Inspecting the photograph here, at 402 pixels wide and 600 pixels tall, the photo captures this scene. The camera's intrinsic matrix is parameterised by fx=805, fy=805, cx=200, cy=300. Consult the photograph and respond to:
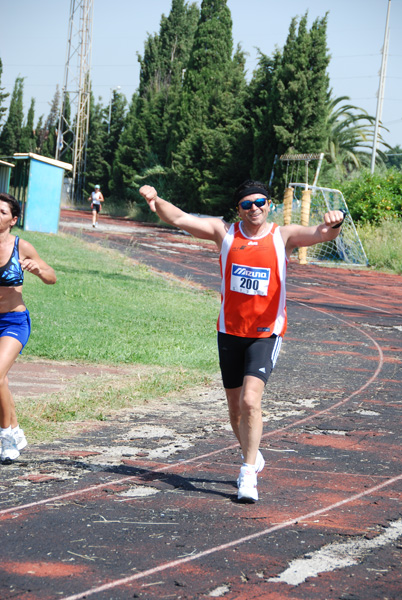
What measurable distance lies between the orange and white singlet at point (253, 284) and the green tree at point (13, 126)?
265ft

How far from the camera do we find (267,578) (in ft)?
12.6

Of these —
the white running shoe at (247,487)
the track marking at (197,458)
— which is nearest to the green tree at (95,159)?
the track marking at (197,458)

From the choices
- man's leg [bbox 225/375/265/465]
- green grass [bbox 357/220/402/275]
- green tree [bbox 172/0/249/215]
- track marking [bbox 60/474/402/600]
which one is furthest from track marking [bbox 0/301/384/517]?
green tree [bbox 172/0/249/215]

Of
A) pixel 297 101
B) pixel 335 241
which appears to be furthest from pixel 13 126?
pixel 335 241

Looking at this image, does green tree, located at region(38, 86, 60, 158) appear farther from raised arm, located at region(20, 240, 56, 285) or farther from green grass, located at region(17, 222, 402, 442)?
raised arm, located at region(20, 240, 56, 285)

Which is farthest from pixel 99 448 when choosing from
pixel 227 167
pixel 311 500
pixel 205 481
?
pixel 227 167

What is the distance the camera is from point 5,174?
32.2 m

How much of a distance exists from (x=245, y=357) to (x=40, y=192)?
25318 mm

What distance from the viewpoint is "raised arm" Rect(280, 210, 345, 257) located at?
16.6 ft

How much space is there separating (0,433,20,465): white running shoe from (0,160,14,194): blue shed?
88.4 feet

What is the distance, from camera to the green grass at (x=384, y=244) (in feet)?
87.1

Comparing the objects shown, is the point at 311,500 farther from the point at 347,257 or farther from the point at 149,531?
the point at 347,257

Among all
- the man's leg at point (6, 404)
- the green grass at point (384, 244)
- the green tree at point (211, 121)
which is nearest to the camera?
the man's leg at point (6, 404)

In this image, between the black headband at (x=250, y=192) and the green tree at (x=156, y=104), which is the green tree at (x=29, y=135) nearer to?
the green tree at (x=156, y=104)
